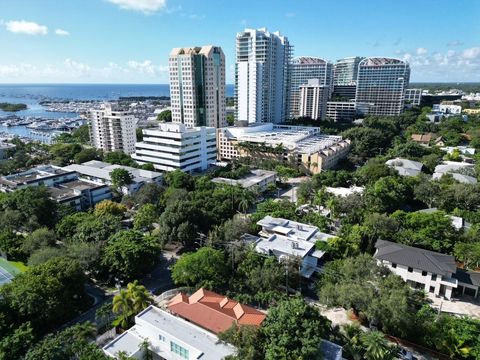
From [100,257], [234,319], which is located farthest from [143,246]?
[234,319]

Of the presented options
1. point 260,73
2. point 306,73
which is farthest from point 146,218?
point 306,73

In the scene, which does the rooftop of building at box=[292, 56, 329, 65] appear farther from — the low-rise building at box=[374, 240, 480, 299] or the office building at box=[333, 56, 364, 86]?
the low-rise building at box=[374, 240, 480, 299]

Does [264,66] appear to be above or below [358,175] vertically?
above

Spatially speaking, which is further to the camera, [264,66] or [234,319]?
[264,66]

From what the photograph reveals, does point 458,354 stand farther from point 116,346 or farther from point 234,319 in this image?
point 116,346

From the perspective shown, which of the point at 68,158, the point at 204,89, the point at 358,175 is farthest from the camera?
the point at 204,89

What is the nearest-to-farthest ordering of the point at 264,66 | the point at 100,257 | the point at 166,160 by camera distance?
the point at 100,257, the point at 166,160, the point at 264,66

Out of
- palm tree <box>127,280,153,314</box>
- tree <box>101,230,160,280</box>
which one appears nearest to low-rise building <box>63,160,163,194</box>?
tree <box>101,230,160,280</box>

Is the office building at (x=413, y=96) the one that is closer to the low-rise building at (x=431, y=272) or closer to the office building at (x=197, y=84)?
the office building at (x=197, y=84)
